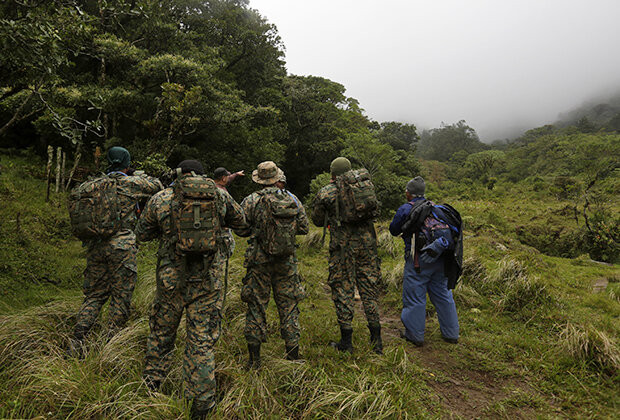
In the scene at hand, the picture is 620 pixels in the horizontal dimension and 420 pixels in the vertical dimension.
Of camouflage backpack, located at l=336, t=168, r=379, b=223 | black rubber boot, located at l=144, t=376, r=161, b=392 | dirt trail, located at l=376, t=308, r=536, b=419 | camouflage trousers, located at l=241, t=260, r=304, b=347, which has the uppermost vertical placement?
camouflage backpack, located at l=336, t=168, r=379, b=223

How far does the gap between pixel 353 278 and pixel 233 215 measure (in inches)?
66.7

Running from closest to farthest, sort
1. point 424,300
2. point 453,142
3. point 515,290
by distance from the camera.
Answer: point 424,300 → point 515,290 → point 453,142

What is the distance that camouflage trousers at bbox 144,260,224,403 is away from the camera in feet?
7.67

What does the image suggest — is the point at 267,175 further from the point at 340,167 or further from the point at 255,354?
the point at 255,354

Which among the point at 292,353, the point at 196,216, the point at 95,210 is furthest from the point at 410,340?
the point at 95,210

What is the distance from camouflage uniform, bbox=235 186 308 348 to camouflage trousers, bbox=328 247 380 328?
61 cm

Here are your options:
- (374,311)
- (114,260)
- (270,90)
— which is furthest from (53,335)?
(270,90)

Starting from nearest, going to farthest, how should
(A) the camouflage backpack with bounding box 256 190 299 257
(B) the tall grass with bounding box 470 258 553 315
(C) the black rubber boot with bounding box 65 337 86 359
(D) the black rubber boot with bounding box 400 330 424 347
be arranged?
(C) the black rubber boot with bounding box 65 337 86 359, (A) the camouflage backpack with bounding box 256 190 299 257, (D) the black rubber boot with bounding box 400 330 424 347, (B) the tall grass with bounding box 470 258 553 315

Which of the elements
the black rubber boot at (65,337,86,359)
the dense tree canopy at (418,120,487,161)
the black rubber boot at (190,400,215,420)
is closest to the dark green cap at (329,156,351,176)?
the black rubber boot at (190,400,215,420)

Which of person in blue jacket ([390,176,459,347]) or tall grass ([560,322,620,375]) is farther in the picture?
person in blue jacket ([390,176,459,347])

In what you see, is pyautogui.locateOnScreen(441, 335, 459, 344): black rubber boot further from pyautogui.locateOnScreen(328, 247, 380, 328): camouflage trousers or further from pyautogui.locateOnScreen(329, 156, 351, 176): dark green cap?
pyautogui.locateOnScreen(329, 156, 351, 176): dark green cap

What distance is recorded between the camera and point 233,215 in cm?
273

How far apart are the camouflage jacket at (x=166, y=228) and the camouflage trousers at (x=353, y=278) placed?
1.46 metres

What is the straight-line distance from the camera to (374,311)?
11.7 ft
